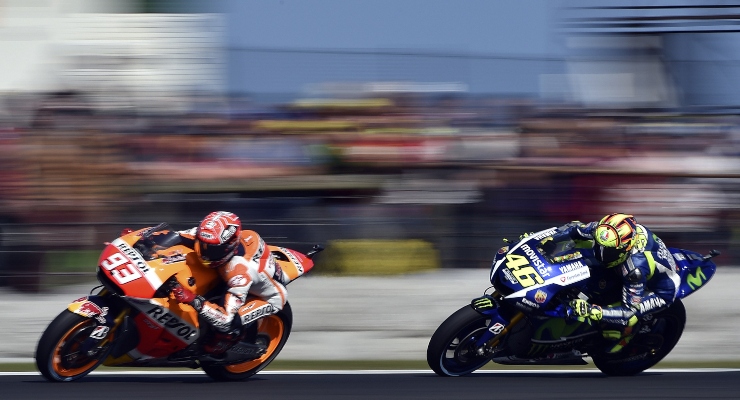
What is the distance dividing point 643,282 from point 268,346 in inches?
93.7

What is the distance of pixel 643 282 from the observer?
6402mm

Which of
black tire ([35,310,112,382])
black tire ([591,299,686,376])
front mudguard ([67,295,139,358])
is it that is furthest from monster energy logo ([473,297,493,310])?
black tire ([35,310,112,382])

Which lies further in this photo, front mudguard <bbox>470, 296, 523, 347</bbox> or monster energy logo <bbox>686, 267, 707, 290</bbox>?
monster energy logo <bbox>686, 267, 707, 290</bbox>

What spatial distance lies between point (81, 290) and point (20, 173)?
0.97 m

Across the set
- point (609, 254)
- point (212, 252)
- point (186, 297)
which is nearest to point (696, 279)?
point (609, 254)

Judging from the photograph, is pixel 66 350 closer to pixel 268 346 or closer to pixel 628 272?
pixel 268 346

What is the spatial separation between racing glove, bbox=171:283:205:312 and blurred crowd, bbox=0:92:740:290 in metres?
1.82

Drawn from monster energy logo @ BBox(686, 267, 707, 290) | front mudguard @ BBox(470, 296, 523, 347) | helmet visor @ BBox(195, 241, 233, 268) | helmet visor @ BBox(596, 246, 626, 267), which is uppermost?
helmet visor @ BBox(596, 246, 626, 267)

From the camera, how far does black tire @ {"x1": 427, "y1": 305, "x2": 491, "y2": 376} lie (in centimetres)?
636

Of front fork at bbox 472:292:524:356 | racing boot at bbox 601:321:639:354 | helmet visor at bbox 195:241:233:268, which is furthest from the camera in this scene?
racing boot at bbox 601:321:639:354

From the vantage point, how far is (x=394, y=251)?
26.3 feet

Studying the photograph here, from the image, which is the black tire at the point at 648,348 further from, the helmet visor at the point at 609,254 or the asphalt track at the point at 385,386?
the helmet visor at the point at 609,254

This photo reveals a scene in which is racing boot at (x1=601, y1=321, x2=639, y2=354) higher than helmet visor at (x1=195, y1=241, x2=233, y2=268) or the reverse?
the reverse

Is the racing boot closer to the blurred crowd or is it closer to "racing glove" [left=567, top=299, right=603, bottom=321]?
"racing glove" [left=567, top=299, right=603, bottom=321]
